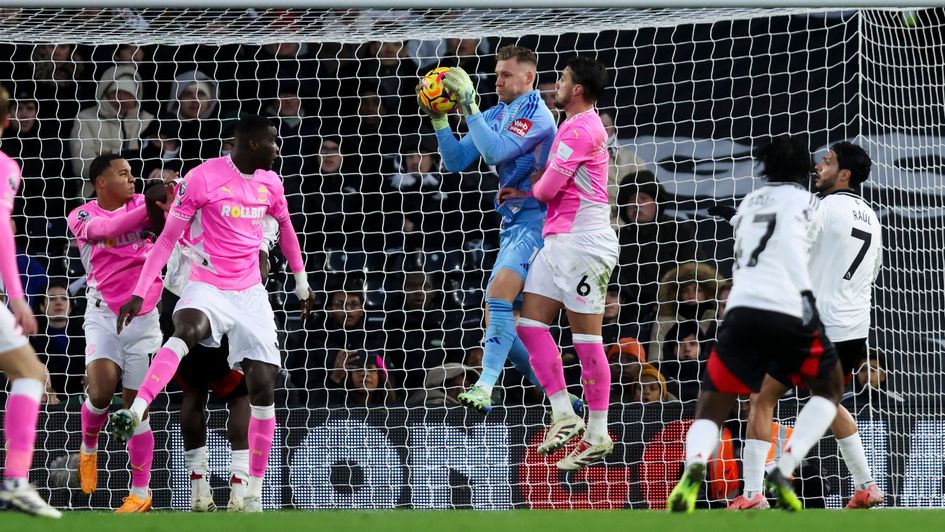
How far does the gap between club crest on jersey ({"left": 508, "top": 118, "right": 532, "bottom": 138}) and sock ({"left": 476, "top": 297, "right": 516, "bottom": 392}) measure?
3.19 feet

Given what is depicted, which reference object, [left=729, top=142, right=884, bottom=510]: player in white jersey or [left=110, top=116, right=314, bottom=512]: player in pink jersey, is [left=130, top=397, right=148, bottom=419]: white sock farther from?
[left=729, top=142, right=884, bottom=510]: player in white jersey

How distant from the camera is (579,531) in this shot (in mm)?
5039

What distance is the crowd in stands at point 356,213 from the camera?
10.2 m

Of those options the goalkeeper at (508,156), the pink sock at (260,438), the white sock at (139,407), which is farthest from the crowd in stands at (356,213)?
the white sock at (139,407)

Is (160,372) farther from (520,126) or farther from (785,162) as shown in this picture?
(785,162)

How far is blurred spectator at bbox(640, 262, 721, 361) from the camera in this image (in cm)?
992

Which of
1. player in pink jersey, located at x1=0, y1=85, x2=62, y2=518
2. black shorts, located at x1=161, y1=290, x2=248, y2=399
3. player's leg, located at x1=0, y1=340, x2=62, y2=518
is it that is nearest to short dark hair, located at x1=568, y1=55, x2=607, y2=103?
black shorts, located at x1=161, y1=290, x2=248, y2=399

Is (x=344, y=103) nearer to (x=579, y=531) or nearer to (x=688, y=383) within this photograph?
(x=688, y=383)

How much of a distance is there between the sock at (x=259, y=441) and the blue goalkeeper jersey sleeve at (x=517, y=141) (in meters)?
1.85

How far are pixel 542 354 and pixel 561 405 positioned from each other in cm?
31

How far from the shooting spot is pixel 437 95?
7.35m

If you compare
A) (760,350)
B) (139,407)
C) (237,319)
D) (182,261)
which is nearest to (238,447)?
(237,319)

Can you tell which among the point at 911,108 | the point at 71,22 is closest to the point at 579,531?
the point at 911,108

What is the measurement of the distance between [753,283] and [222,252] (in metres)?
3.31
